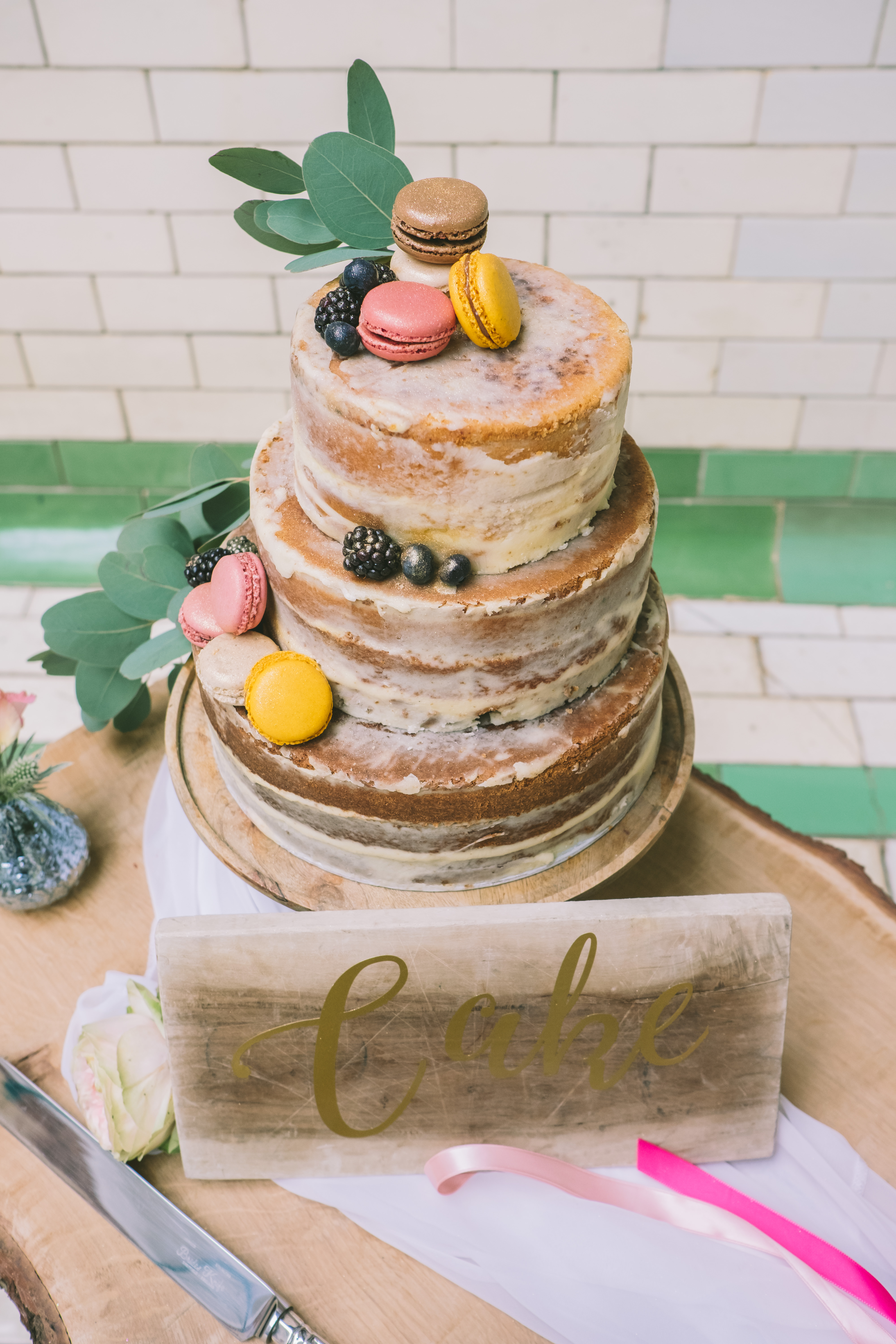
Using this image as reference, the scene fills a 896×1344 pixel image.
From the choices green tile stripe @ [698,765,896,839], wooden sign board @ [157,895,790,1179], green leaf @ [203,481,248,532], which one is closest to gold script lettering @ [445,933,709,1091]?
wooden sign board @ [157,895,790,1179]

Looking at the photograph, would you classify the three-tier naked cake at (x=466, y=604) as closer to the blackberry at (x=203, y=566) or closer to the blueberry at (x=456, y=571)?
the blueberry at (x=456, y=571)

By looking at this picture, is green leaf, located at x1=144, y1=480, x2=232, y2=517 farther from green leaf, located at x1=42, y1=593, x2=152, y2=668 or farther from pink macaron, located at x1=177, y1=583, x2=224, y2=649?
pink macaron, located at x1=177, y1=583, x2=224, y2=649

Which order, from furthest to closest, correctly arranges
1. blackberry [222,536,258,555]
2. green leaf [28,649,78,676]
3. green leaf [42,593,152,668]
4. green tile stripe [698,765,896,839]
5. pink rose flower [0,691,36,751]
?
green tile stripe [698,765,896,839], green leaf [28,649,78,676], green leaf [42,593,152,668], pink rose flower [0,691,36,751], blackberry [222,536,258,555]

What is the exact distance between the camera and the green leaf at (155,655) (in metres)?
1.69

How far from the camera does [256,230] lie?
5.08 feet

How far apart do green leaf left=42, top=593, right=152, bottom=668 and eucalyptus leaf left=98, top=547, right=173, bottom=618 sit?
0.16 feet

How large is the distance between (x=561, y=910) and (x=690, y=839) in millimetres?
608

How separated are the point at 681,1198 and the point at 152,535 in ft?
4.12

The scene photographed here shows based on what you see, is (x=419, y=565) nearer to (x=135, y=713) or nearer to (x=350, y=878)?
(x=350, y=878)

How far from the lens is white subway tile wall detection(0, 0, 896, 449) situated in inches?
98.0

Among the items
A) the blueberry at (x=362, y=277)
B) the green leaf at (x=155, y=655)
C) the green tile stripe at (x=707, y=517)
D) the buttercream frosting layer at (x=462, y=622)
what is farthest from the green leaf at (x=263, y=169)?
the green tile stripe at (x=707, y=517)

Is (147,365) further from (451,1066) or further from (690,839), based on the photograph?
(451,1066)

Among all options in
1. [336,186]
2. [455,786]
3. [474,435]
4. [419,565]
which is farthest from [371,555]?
[336,186]

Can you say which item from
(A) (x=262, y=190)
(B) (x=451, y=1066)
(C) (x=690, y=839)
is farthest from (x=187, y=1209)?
(A) (x=262, y=190)
